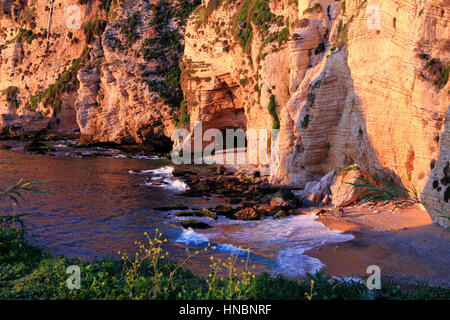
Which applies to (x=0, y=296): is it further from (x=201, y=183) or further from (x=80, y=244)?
(x=201, y=183)

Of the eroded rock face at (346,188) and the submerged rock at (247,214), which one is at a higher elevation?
the eroded rock face at (346,188)

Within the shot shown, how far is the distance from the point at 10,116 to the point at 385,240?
58945mm

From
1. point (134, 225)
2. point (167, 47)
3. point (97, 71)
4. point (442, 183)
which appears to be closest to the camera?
point (442, 183)

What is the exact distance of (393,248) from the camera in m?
14.8

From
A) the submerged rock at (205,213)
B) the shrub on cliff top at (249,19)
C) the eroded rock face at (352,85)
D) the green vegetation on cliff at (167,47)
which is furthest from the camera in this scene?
the green vegetation on cliff at (167,47)

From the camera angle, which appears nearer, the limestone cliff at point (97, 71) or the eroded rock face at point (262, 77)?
the eroded rock face at point (262, 77)

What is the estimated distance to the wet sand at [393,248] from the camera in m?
12.6

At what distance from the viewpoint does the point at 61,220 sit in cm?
2000

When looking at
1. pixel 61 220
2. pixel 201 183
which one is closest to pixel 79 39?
pixel 201 183

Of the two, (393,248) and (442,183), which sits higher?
(442,183)

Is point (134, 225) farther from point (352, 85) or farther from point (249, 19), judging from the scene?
point (249, 19)

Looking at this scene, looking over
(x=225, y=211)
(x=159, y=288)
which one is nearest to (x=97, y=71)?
(x=225, y=211)

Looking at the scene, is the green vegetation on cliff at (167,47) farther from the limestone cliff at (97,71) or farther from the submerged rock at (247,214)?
the submerged rock at (247,214)

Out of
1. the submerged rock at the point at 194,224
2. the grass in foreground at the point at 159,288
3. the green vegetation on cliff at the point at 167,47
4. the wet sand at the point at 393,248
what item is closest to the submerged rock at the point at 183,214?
the submerged rock at the point at 194,224
